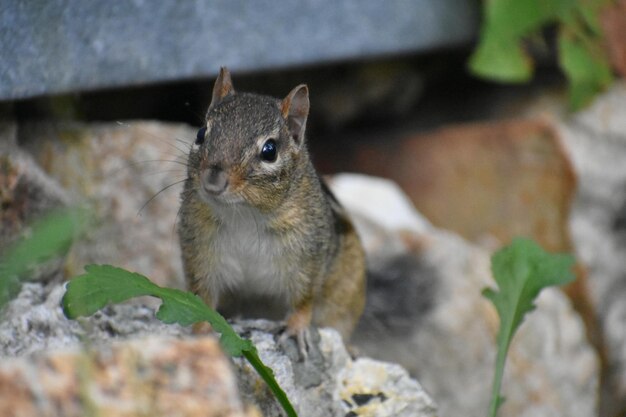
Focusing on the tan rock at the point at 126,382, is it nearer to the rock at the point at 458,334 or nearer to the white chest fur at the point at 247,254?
the white chest fur at the point at 247,254

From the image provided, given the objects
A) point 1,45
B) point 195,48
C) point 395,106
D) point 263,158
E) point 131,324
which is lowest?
point 131,324

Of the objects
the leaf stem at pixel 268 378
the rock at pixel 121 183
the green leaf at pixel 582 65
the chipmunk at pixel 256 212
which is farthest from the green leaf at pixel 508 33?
the leaf stem at pixel 268 378

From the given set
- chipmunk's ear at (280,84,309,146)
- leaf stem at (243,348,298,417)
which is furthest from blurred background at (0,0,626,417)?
leaf stem at (243,348,298,417)

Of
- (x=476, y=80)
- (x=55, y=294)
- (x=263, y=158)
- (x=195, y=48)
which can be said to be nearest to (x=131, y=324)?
(x=55, y=294)

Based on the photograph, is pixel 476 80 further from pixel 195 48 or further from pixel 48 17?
pixel 48 17

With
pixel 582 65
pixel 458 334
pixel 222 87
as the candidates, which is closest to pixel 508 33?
pixel 582 65

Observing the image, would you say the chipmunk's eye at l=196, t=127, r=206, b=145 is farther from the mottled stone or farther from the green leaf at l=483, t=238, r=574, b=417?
the green leaf at l=483, t=238, r=574, b=417

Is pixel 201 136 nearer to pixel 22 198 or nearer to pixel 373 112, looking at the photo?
pixel 22 198
